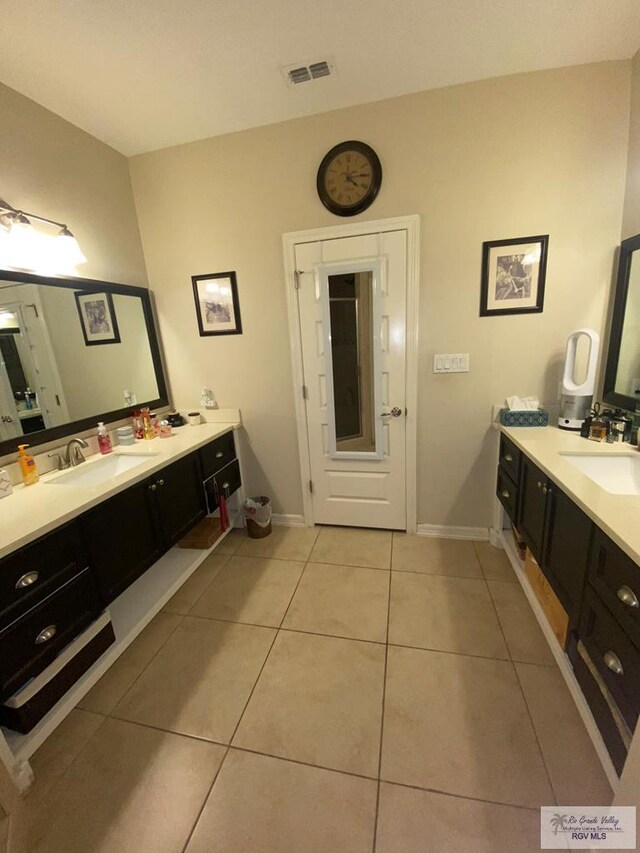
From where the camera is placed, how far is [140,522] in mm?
1626

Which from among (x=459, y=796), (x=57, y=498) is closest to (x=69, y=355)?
(x=57, y=498)

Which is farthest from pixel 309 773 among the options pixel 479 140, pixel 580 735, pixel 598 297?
pixel 479 140

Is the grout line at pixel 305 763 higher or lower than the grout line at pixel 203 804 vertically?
higher

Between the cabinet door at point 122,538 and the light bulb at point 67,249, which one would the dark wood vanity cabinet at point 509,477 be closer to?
the cabinet door at point 122,538

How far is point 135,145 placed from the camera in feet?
7.06

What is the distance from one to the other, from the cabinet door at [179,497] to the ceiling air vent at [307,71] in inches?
81.1

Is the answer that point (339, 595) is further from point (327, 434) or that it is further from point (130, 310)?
point (130, 310)

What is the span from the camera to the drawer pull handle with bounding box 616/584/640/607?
908 millimetres

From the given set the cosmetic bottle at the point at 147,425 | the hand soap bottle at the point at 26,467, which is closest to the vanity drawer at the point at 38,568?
the hand soap bottle at the point at 26,467

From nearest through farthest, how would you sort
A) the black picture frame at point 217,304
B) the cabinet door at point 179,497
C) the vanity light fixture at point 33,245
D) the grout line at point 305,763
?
the grout line at point 305,763, the vanity light fixture at point 33,245, the cabinet door at point 179,497, the black picture frame at point 217,304

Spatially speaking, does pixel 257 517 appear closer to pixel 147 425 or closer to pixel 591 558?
pixel 147 425

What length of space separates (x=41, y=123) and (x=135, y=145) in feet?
1.77

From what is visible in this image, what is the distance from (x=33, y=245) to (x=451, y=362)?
93.5 inches

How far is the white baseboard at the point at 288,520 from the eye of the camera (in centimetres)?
266
